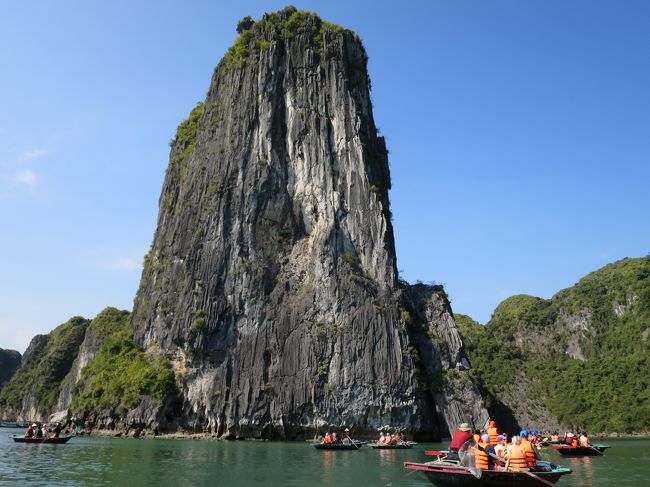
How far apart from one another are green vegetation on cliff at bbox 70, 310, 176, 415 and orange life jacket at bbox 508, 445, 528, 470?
3519 cm

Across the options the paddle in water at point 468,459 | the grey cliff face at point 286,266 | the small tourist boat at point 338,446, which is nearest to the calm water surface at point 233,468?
the small tourist boat at point 338,446

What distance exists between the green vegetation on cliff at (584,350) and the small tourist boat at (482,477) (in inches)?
2271

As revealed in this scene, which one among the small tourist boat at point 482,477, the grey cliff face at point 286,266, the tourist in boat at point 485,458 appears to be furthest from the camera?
the grey cliff face at point 286,266

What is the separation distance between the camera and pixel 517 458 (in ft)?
49.4

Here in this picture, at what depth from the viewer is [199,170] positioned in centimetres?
5653

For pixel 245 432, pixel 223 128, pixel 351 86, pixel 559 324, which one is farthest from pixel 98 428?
pixel 559 324

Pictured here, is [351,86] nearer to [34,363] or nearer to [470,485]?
[470,485]

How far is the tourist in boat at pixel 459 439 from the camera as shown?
16875mm

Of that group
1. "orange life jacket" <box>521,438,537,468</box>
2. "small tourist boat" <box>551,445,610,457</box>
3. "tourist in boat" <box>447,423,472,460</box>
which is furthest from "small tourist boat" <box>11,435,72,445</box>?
"orange life jacket" <box>521,438,537,468</box>

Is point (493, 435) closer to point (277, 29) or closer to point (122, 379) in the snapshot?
point (122, 379)

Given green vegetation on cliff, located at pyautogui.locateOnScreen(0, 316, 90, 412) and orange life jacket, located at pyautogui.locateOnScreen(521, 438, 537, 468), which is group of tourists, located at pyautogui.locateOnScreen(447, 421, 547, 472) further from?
green vegetation on cliff, located at pyautogui.locateOnScreen(0, 316, 90, 412)

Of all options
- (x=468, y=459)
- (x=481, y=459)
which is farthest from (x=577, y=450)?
(x=481, y=459)

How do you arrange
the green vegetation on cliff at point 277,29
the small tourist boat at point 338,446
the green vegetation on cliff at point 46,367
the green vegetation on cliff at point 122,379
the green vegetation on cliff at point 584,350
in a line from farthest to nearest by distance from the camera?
the green vegetation on cliff at point 46,367 < the green vegetation on cliff at point 584,350 < the green vegetation on cliff at point 277,29 < the green vegetation on cliff at point 122,379 < the small tourist boat at point 338,446

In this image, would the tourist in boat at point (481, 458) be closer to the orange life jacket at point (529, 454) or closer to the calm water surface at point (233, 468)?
the orange life jacket at point (529, 454)
